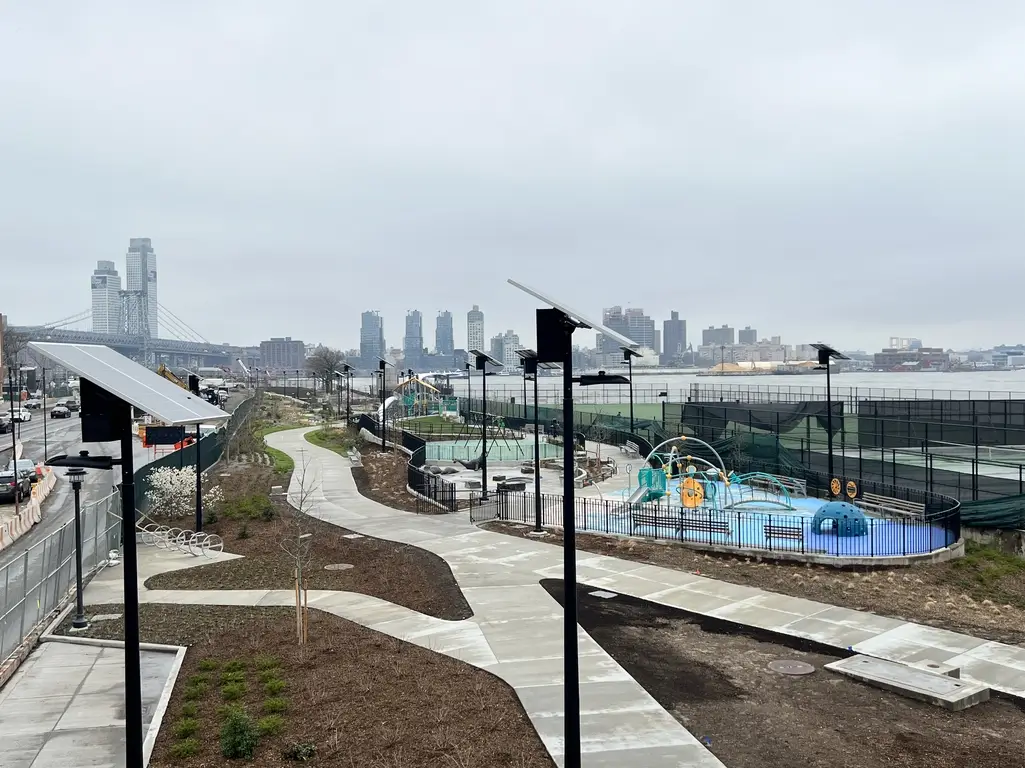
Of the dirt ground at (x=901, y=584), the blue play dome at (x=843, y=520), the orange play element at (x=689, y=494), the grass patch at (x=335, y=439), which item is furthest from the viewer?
the grass patch at (x=335, y=439)

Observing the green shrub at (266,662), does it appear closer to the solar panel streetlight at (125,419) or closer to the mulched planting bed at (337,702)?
the mulched planting bed at (337,702)

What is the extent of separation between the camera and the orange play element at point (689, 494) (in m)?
27.7

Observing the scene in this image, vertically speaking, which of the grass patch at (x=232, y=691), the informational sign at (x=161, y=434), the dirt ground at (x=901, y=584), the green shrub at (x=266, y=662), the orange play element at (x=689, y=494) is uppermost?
the informational sign at (x=161, y=434)

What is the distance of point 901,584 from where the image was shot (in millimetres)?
19016

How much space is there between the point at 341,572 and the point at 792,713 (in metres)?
13.0

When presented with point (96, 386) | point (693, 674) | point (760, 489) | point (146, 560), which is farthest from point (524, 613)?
point (760, 489)

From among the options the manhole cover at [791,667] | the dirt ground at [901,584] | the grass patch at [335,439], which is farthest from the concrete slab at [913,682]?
the grass patch at [335,439]

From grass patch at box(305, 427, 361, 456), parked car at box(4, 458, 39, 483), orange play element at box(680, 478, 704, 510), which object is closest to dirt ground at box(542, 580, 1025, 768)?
orange play element at box(680, 478, 704, 510)

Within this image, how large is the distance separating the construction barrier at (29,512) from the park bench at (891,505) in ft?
97.0

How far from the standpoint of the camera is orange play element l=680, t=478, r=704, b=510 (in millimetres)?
27714

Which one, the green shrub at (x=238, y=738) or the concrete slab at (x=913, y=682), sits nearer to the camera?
the green shrub at (x=238, y=738)

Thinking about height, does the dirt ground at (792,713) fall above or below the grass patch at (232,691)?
below

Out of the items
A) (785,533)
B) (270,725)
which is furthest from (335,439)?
(270,725)

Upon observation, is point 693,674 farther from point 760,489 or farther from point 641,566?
point 760,489
